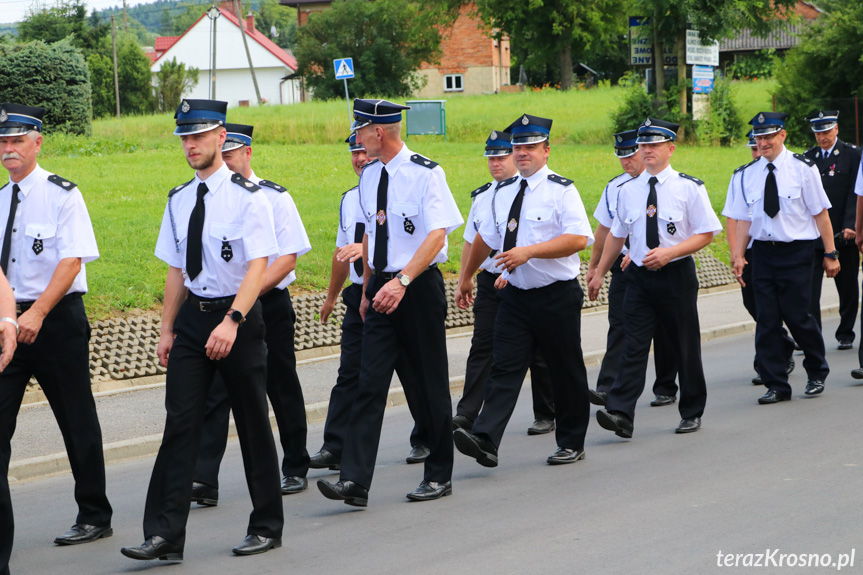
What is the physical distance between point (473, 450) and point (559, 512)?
91 cm

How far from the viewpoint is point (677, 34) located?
1350 inches

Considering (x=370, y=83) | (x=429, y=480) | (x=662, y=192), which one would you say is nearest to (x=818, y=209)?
(x=662, y=192)

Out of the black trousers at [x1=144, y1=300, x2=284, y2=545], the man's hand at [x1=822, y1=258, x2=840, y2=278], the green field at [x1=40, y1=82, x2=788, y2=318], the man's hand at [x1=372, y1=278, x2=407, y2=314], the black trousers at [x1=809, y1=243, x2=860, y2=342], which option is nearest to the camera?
the black trousers at [x1=144, y1=300, x2=284, y2=545]

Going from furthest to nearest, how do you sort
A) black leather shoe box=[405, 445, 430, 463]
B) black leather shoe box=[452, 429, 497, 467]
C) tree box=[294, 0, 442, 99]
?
tree box=[294, 0, 442, 99]
black leather shoe box=[405, 445, 430, 463]
black leather shoe box=[452, 429, 497, 467]

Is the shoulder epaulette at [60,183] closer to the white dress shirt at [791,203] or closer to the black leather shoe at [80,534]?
the black leather shoe at [80,534]

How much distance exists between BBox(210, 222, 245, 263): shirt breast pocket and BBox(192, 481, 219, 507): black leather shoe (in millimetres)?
1844

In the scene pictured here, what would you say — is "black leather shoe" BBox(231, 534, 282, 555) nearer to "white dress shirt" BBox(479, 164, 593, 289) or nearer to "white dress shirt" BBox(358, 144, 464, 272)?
"white dress shirt" BBox(358, 144, 464, 272)

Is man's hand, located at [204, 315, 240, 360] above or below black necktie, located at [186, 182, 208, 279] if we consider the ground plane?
below

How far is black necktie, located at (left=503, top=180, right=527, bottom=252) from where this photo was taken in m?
7.31

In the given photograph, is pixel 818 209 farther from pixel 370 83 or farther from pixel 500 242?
pixel 370 83

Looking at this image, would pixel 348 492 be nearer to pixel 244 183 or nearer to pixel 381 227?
pixel 381 227

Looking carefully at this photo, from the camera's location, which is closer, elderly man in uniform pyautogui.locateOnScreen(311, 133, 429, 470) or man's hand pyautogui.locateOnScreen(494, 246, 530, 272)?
man's hand pyautogui.locateOnScreen(494, 246, 530, 272)

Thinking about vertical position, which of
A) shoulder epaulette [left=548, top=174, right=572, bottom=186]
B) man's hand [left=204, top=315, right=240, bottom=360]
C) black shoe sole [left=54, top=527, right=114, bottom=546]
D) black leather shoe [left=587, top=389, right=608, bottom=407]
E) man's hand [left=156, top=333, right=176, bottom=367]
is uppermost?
shoulder epaulette [left=548, top=174, right=572, bottom=186]

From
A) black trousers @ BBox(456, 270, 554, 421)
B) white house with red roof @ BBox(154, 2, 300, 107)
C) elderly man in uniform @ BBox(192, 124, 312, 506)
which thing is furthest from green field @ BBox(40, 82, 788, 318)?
white house with red roof @ BBox(154, 2, 300, 107)
